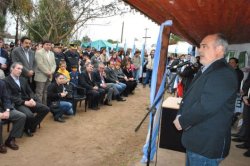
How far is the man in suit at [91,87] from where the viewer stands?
8664mm

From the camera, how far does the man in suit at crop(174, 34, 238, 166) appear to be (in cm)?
231

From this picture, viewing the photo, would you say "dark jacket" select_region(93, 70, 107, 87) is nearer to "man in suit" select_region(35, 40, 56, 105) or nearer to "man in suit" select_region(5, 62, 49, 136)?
"man in suit" select_region(35, 40, 56, 105)

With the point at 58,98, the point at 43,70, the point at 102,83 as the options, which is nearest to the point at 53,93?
the point at 58,98

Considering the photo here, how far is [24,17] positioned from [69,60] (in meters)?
8.02

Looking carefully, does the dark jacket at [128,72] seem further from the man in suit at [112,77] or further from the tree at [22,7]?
the tree at [22,7]

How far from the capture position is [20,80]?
227 inches

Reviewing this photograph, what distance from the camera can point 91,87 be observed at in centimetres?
874

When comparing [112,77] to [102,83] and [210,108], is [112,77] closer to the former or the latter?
[102,83]

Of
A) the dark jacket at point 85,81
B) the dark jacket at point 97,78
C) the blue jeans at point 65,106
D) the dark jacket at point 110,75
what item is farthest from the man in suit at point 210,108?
the dark jacket at point 110,75

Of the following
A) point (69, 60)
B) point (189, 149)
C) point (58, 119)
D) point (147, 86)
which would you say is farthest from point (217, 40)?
point (147, 86)

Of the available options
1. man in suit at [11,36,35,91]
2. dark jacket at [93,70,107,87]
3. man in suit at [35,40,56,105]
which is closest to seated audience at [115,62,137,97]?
dark jacket at [93,70,107,87]

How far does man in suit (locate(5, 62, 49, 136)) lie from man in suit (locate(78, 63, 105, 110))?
270 centimetres

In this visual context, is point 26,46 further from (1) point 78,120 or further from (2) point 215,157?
(2) point 215,157

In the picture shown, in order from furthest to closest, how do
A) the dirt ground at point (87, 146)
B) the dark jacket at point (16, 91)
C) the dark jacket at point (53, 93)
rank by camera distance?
1. the dark jacket at point (53, 93)
2. the dark jacket at point (16, 91)
3. the dirt ground at point (87, 146)
